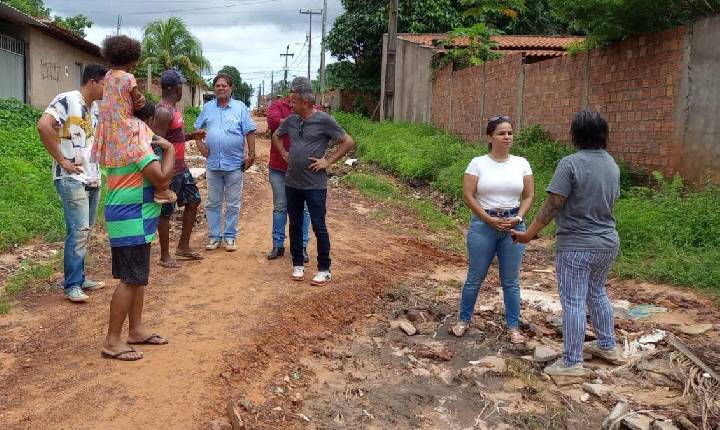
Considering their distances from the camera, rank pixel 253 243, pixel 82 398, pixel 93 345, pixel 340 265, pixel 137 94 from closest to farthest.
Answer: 1. pixel 82 398
2. pixel 137 94
3. pixel 93 345
4. pixel 340 265
5. pixel 253 243

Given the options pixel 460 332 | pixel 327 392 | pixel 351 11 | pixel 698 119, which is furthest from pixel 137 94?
pixel 351 11

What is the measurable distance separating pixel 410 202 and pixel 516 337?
21.8 ft

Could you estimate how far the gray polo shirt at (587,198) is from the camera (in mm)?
3883

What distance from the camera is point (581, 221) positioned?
3939 mm

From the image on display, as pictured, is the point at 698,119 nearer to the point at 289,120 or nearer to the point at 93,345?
the point at 289,120

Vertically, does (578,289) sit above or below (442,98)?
below

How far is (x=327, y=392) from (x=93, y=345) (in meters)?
1.56

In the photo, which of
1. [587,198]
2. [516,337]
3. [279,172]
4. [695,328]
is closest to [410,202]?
[279,172]

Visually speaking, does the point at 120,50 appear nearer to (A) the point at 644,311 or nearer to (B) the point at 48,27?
(A) the point at 644,311

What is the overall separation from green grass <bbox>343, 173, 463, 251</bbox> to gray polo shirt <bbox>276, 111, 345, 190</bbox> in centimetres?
290

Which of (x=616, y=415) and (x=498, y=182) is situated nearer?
(x=616, y=415)

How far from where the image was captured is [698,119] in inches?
303

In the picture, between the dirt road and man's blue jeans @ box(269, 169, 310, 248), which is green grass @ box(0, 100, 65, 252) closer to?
the dirt road

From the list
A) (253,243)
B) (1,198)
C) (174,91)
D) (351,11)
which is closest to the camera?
(174,91)
